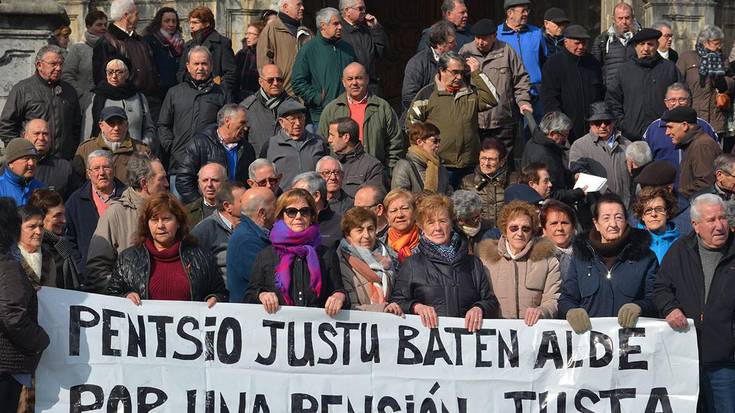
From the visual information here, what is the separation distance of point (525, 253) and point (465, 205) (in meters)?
0.98

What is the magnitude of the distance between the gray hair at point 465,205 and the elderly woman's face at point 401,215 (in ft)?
1.46

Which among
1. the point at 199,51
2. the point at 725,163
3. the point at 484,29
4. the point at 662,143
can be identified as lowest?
the point at 725,163

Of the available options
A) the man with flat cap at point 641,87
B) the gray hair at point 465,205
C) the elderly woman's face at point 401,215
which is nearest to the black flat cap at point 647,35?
the man with flat cap at point 641,87

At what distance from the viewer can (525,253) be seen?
11953 mm

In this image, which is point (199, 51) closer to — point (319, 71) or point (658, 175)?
point (319, 71)

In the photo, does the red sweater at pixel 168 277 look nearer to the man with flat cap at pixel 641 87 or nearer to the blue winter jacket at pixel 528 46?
the man with flat cap at pixel 641 87

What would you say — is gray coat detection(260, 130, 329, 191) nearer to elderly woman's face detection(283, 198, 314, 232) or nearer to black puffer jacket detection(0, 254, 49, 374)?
elderly woman's face detection(283, 198, 314, 232)

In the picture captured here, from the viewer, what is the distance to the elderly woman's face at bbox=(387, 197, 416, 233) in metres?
12.5

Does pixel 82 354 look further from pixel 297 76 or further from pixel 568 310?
pixel 297 76

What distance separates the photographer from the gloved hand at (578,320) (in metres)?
11.7

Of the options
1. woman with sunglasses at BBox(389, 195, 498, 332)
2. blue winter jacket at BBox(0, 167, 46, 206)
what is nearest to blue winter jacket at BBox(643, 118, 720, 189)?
woman with sunglasses at BBox(389, 195, 498, 332)

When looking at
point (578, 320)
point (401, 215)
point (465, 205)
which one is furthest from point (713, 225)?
point (401, 215)

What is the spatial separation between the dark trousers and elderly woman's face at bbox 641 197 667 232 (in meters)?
4.57

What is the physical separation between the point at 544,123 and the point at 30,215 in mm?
5432
